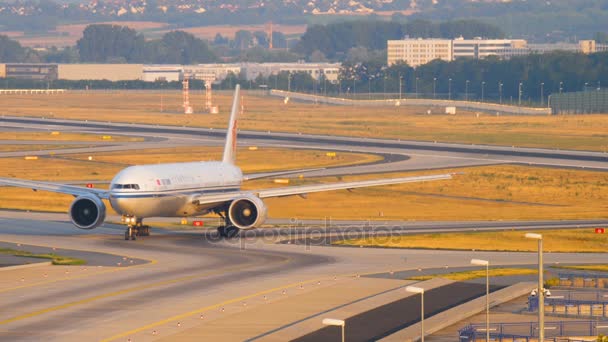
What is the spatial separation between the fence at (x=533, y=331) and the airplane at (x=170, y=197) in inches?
1201

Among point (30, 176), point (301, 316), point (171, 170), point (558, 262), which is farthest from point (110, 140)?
point (301, 316)

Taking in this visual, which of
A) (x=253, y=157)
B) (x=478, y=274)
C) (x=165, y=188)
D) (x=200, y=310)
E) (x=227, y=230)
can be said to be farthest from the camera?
(x=253, y=157)

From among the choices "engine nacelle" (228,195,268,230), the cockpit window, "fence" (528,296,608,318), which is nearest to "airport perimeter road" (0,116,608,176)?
"engine nacelle" (228,195,268,230)

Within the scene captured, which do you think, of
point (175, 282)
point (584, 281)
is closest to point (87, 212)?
point (175, 282)

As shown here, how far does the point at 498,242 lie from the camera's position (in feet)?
305

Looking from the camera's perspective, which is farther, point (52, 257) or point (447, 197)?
point (447, 197)

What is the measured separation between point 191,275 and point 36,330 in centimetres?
1713

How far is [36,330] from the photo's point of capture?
2368 inches

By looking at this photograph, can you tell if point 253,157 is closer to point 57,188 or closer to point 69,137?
point 69,137

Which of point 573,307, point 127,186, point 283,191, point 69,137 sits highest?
point 127,186

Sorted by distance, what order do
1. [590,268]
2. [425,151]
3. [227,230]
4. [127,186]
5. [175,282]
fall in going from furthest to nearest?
[425,151] < [227,230] < [127,186] < [590,268] < [175,282]

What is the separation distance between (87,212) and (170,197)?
5.48 metres

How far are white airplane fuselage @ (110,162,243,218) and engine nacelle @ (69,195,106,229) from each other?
1.25 m

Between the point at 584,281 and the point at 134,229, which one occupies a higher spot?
the point at 134,229
